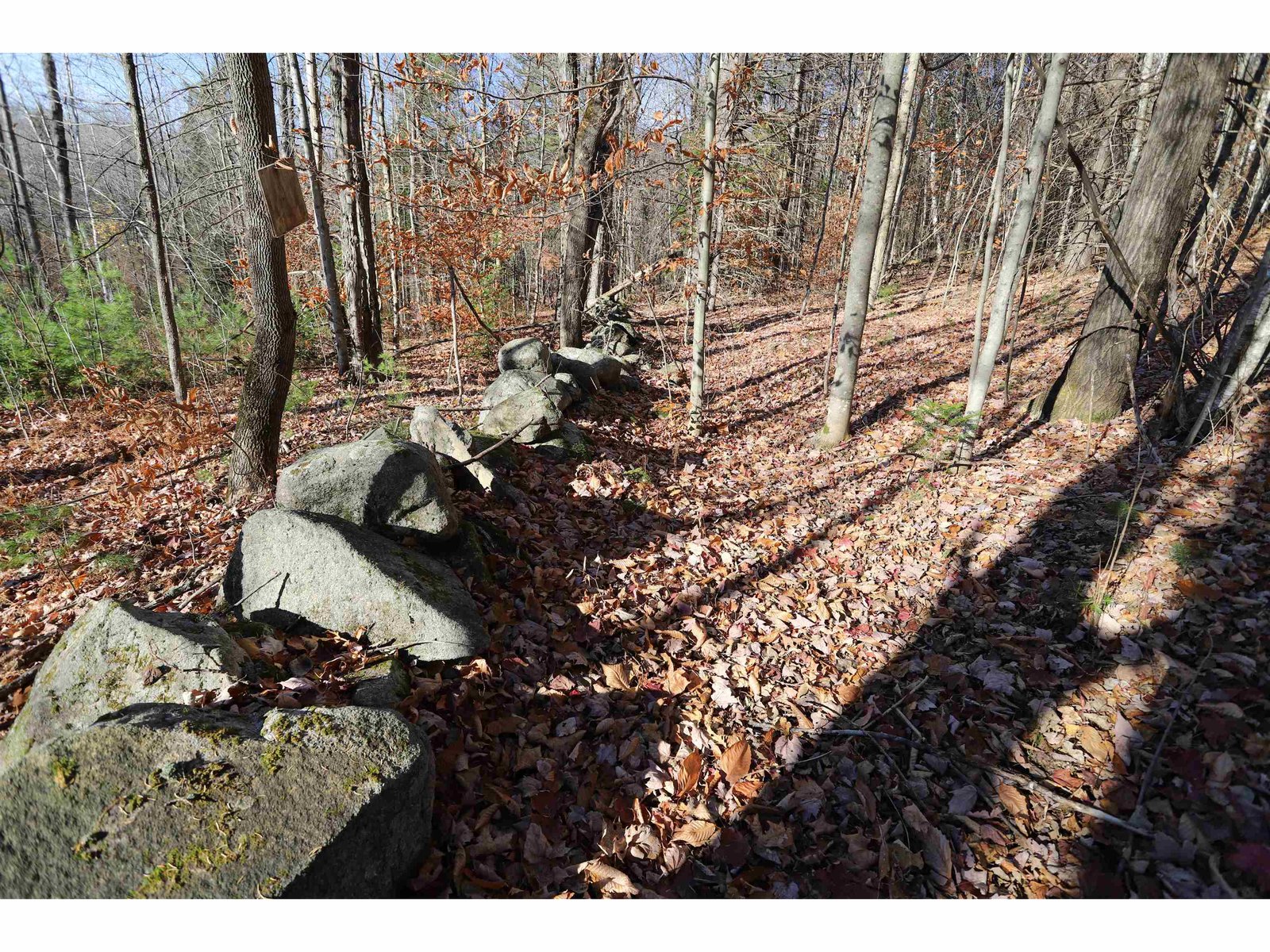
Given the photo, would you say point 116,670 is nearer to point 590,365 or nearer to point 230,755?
point 230,755

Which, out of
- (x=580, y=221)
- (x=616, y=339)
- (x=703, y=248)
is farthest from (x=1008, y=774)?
(x=616, y=339)

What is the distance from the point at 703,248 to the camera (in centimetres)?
752

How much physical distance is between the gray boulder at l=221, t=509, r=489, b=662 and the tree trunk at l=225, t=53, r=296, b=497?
7.90ft

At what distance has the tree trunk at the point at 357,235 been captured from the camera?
9.49 m

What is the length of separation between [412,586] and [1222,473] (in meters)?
6.47

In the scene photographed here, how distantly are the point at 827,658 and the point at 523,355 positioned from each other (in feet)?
24.5

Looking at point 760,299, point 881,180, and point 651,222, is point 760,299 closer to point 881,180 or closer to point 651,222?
point 651,222

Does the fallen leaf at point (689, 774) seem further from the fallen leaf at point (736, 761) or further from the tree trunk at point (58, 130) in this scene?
the tree trunk at point (58, 130)

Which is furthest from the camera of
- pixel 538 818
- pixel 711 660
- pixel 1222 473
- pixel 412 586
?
pixel 1222 473

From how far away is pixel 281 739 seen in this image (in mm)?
2410

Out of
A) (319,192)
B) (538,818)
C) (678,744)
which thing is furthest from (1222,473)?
(319,192)

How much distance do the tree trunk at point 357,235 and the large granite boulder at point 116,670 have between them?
6.69 metres

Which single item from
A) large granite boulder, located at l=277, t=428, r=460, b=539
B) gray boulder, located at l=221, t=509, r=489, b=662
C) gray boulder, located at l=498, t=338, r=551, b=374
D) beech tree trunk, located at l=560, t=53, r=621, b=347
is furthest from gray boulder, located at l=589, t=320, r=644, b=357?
gray boulder, located at l=221, t=509, r=489, b=662

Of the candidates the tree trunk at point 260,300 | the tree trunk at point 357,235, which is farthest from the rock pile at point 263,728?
the tree trunk at point 357,235
